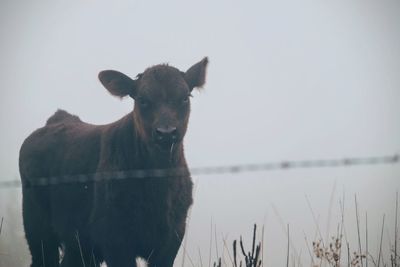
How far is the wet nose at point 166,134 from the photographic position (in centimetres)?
583

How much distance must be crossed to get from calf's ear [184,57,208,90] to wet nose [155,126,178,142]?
1.48 m

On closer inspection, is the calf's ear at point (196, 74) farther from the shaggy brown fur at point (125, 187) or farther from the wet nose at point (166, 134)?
the wet nose at point (166, 134)

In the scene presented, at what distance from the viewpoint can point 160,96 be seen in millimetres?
6527

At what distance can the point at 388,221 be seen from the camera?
5516 millimetres

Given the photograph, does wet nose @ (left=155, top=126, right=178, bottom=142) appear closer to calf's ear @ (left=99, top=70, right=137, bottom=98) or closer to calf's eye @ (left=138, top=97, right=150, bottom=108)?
calf's eye @ (left=138, top=97, right=150, bottom=108)

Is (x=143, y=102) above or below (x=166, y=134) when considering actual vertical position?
above

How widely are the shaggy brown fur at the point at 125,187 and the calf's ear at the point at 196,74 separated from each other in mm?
13

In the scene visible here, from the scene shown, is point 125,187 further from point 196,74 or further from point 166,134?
point 196,74

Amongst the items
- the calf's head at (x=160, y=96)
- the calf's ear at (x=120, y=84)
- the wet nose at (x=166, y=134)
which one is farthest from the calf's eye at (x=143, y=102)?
the wet nose at (x=166, y=134)

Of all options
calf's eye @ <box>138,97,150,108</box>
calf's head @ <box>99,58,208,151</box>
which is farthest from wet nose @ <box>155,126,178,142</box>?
calf's eye @ <box>138,97,150,108</box>

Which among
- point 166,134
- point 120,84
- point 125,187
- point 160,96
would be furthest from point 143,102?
point 125,187

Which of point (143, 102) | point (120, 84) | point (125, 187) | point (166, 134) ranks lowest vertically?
point (125, 187)

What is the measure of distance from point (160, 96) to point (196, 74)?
918mm

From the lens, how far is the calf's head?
19.6 feet
